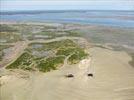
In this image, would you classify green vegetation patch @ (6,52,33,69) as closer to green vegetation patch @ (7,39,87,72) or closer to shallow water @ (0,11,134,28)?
green vegetation patch @ (7,39,87,72)

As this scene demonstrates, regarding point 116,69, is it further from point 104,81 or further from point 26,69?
point 26,69

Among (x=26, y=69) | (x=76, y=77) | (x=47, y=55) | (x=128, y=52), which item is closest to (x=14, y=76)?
(x=26, y=69)

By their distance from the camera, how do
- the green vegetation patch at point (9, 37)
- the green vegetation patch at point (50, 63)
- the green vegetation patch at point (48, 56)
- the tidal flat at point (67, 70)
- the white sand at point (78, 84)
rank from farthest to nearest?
the green vegetation patch at point (9, 37) < the green vegetation patch at point (48, 56) < the green vegetation patch at point (50, 63) < the tidal flat at point (67, 70) < the white sand at point (78, 84)

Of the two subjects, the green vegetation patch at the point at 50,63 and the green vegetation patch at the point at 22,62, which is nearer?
the green vegetation patch at the point at 50,63

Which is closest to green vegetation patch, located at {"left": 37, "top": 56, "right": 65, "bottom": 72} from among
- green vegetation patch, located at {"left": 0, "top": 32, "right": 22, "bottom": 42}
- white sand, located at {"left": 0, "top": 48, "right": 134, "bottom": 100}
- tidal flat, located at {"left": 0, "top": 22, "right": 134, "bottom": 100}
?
tidal flat, located at {"left": 0, "top": 22, "right": 134, "bottom": 100}

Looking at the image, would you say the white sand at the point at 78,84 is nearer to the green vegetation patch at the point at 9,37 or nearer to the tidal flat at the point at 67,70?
the tidal flat at the point at 67,70

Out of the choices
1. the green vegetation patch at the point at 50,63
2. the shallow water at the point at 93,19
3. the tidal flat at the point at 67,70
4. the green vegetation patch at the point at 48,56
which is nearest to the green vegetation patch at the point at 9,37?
the tidal flat at the point at 67,70

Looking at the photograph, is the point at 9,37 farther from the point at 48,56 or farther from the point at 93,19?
the point at 93,19

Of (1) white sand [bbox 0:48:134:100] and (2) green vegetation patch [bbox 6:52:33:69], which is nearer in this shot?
(1) white sand [bbox 0:48:134:100]

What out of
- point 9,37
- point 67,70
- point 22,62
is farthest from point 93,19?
point 67,70
